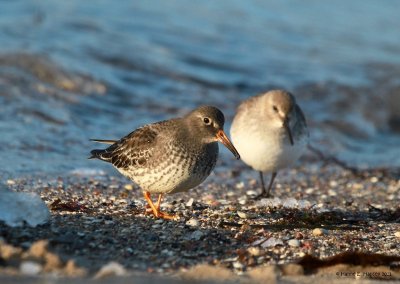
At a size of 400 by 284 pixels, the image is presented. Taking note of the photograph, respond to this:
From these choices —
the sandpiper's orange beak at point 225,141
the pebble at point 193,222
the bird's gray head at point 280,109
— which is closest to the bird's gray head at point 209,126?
the sandpiper's orange beak at point 225,141

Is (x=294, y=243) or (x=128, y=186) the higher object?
(x=294, y=243)

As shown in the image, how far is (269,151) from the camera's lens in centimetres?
892

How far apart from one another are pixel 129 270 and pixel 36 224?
109 centimetres

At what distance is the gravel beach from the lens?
17.1 feet

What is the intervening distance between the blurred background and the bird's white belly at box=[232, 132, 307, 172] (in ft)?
6.77

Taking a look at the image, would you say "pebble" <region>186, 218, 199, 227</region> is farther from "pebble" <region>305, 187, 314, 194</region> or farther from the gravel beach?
"pebble" <region>305, 187, 314, 194</region>

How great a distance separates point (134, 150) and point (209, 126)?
75cm

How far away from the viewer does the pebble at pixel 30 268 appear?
4805 millimetres

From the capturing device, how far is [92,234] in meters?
5.93

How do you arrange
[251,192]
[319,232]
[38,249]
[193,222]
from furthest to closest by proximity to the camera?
[251,192]
[193,222]
[319,232]
[38,249]

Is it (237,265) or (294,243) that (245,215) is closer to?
(294,243)

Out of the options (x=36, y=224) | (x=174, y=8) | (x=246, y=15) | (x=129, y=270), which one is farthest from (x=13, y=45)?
(x=129, y=270)

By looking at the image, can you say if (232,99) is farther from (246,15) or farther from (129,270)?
(129,270)

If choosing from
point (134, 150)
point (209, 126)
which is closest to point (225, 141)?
point (209, 126)
